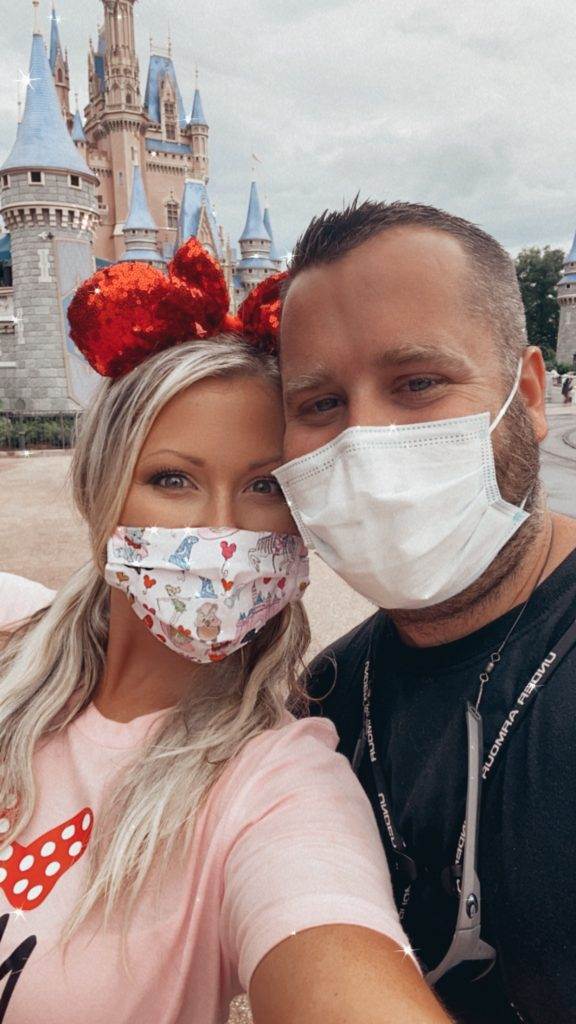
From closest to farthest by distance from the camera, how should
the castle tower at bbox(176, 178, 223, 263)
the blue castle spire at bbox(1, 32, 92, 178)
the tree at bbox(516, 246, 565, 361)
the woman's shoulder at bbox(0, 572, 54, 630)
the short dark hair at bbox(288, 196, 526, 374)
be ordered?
1. the short dark hair at bbox(288, 196, 526, 374)
2. the woman's shoulder at bbox(0, 572, 54, 630)
3. the blue castle spire at bbox(1, 32, 92, 178)
4. the castle tower at bbox(176, 178, 223, 263)
5. the tree at bbox(516, 246, 565, 361)

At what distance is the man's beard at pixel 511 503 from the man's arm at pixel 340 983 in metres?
0.66

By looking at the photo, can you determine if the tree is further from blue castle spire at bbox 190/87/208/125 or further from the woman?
the woman

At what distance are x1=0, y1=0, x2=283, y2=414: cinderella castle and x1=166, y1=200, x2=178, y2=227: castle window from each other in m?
0.09

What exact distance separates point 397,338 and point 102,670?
1238 millimetres

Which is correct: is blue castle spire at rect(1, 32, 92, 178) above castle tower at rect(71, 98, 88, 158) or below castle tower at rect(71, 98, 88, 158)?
below

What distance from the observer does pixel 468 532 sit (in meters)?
1.48

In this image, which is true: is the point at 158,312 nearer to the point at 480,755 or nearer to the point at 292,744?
the point at 292,744

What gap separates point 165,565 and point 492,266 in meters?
1.05

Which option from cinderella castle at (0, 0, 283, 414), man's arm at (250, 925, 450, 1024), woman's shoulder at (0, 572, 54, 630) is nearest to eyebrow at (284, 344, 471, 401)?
man's arm at (250, 925, 450, 1024)

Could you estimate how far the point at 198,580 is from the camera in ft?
5.39

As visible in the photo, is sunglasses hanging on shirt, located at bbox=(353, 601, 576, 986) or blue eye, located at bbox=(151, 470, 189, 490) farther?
blue eye, located at bbox=(151, 470, 189, 490)

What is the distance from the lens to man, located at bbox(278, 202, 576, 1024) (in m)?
1.30

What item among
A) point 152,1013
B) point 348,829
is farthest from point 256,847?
point 152,1013

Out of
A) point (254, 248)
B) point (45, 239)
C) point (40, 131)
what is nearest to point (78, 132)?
point (254, 248)
